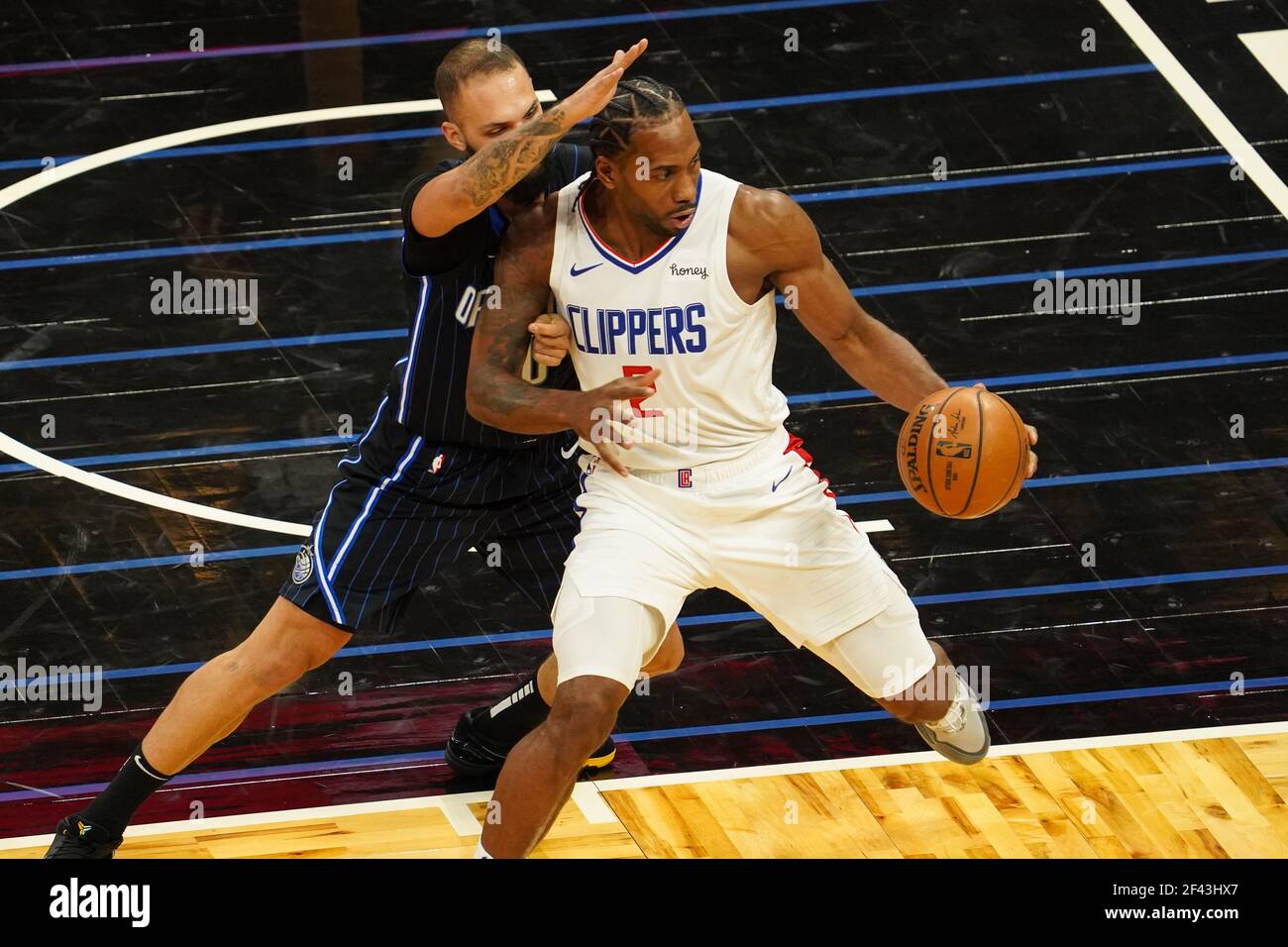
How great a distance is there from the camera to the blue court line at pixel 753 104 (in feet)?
34.2

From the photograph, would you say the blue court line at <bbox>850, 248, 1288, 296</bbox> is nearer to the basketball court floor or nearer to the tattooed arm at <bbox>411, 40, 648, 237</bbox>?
the basketball court floor

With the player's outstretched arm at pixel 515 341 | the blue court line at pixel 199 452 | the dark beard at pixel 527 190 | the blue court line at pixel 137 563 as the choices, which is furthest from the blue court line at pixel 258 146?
the player's outstretched arm at pixel 515 341

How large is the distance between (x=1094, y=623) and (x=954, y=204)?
2787 millimetres

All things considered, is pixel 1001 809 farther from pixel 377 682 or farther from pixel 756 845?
pixel 377 682

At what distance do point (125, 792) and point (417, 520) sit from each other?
1.17m

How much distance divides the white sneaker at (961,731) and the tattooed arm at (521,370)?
1289 mm

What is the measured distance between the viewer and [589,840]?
6.99 metres

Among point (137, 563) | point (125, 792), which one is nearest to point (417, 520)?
point (125, 792)

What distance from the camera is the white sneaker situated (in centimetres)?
682

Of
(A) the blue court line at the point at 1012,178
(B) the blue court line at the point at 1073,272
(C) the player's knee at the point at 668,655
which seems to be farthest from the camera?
(A) the blue court line at the point at 1012,178

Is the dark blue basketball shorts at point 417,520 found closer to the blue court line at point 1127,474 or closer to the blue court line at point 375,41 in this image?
the blue court line at point 1127,474

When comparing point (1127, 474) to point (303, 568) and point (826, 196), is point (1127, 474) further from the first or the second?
point (303, 568)

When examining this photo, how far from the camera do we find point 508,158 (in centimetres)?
604
